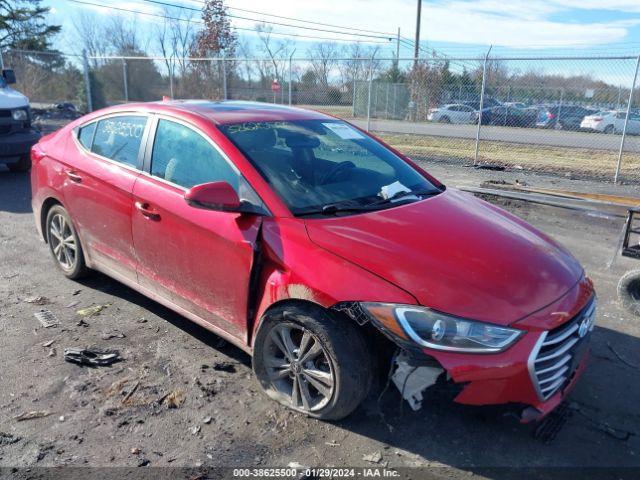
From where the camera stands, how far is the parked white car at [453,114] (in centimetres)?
1593

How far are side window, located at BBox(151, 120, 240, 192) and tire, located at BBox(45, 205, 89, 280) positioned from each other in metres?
1.39

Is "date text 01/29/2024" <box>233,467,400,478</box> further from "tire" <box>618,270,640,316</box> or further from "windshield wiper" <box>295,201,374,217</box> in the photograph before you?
"tire" <box>618,270,640,316</box>

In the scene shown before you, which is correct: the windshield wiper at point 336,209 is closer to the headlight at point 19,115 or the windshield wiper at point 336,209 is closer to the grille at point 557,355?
the grille at point 557,355

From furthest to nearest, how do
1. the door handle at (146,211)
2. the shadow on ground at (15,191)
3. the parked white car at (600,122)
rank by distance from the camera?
the parked white car at (600,122), the shadow on ground at (15,191), the door handle at (146,211)

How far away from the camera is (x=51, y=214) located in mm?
4902

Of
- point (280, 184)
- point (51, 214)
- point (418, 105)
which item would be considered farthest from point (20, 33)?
point (280, 184)

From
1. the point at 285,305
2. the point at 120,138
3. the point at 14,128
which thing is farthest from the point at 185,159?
the point at 14,128

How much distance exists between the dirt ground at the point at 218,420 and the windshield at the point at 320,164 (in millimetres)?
1249

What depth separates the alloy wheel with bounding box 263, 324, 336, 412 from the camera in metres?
2.86

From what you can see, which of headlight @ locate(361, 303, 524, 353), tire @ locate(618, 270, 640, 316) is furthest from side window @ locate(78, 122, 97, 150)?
tire @ locate(618, 270, 640, 316)

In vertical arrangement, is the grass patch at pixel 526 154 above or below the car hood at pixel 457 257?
below

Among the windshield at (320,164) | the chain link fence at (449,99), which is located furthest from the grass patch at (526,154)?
the windshield at (320,164)

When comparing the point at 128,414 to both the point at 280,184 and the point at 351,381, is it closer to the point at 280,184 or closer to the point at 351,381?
the point at 351,381

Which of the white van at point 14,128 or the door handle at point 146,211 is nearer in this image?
the door handle at point 146,211
